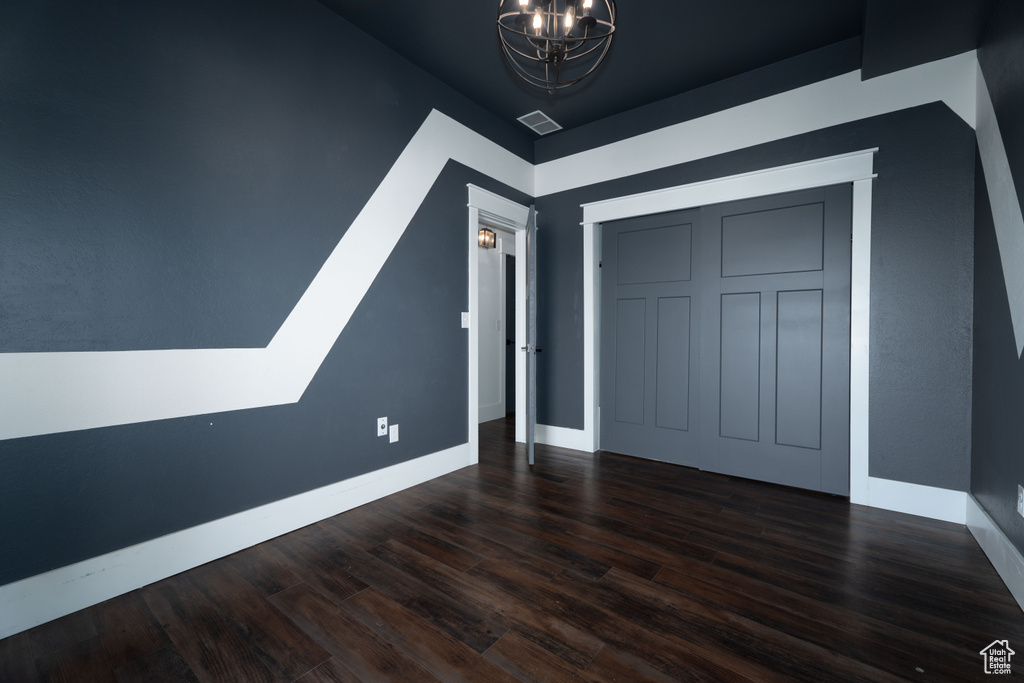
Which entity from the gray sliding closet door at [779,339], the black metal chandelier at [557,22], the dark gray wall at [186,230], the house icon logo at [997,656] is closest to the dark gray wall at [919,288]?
the gray sliding closet door at [779,339]

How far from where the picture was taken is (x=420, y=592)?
186 cm

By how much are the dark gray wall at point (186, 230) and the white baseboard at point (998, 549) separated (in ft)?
10.4

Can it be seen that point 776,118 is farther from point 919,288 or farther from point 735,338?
point 735,338

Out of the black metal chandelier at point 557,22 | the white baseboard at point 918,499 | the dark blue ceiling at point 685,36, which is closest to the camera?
the black metal chandelier at point 557,22

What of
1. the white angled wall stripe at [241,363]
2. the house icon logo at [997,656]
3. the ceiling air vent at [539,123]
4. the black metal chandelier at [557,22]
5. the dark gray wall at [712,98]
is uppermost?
the ceiling air vent at [539,123]

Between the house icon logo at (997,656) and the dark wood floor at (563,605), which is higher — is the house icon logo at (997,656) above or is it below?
above

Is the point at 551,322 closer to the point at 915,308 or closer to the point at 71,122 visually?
the point at 915,308

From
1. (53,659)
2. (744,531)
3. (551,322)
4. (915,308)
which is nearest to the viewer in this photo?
(53,659)

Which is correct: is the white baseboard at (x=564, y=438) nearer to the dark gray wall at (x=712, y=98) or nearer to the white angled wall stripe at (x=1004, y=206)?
the dark gray wall at (x=712, y=98)

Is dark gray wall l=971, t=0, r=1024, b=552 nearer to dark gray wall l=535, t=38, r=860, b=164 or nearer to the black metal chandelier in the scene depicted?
dark gray wall l=535, t=38, r=860, b=164

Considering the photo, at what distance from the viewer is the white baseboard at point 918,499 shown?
254 centimetres

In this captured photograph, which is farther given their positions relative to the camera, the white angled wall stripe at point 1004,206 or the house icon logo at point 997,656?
the white angled wall stripe at point 1004,206

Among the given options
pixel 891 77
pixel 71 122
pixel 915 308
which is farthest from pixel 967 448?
pixel 71 122

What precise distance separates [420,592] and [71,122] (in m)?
2.43
